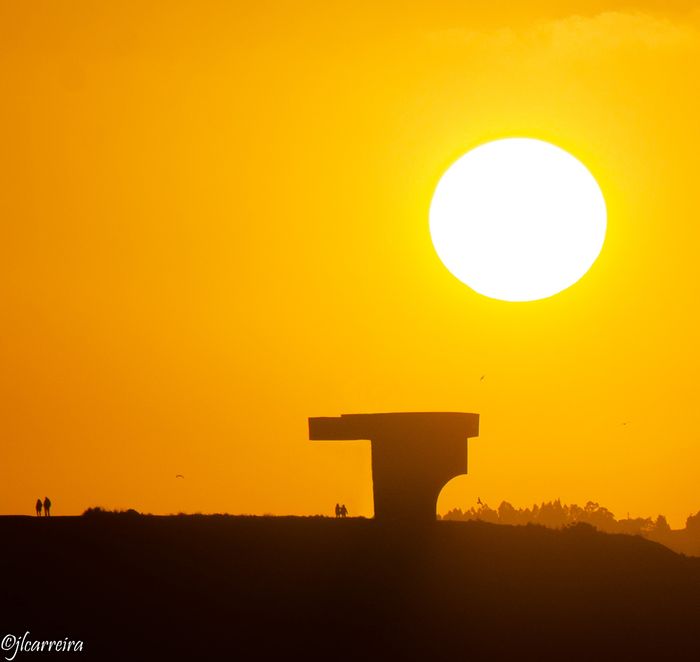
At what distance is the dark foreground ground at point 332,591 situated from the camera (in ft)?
107

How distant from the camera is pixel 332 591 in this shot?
35.8 m

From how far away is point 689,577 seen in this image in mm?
41250

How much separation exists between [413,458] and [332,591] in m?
7.09

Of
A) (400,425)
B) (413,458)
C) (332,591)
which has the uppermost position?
(400,425)

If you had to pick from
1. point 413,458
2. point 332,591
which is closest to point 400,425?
point 413,458

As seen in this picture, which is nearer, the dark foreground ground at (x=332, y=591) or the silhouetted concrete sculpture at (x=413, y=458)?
the dark foreground ground at (x=332, y=591)

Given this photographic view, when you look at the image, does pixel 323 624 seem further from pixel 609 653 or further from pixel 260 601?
pixel 609 653

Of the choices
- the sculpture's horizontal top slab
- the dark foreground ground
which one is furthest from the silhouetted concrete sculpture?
the dark foreground ground

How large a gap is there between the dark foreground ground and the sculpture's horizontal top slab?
2693 mm

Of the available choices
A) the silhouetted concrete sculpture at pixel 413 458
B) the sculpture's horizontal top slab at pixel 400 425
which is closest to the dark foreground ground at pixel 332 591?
the silhouetted concrete sculpture at pixel 413 458

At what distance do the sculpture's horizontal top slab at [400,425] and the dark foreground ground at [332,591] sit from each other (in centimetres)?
269

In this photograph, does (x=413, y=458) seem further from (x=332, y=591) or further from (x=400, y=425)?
(x=332, y=591)

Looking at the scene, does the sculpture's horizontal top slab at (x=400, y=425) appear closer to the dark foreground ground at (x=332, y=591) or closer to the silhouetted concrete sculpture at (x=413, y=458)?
the silhouetted concrete sculpture at (x=413, y=458)

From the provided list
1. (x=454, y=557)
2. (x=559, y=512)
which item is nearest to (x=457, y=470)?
(x=454, y=557)
